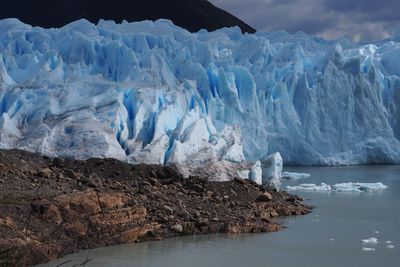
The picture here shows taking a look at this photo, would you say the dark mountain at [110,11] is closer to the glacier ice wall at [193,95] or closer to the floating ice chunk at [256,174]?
the glacier ice wall at [193,95]

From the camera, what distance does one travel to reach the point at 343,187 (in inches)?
578

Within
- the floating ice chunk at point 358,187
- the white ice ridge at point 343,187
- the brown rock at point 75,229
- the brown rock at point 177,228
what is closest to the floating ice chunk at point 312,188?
the white ice ridge at point 343,187

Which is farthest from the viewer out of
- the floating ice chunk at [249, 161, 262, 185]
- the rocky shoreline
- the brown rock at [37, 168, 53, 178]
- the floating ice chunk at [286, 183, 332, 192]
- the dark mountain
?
the dark mountain

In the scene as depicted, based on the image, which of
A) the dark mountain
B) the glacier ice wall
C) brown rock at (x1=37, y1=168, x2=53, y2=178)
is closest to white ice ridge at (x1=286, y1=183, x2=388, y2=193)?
the glacier ice wall

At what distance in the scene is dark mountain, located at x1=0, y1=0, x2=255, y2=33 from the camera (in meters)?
37.2

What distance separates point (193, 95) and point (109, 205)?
8340 millimetres

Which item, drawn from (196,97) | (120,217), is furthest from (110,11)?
(120,217)

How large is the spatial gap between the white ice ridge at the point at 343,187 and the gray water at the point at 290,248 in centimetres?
285

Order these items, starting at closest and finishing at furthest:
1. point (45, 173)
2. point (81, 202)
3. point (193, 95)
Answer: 1. point (81, 202)
2. point (45, 173)
3. point (193, 95)

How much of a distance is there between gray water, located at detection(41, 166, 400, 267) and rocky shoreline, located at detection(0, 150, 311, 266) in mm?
185

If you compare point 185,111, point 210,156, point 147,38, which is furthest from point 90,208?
point 147,38

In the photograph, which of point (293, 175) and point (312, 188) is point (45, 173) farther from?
point (293, 175)

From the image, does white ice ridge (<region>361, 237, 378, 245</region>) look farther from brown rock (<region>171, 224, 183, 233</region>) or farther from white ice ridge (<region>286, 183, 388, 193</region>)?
white ice ridge (<region>286, 183, 388, 193</region>)

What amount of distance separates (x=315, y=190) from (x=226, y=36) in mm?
9273
